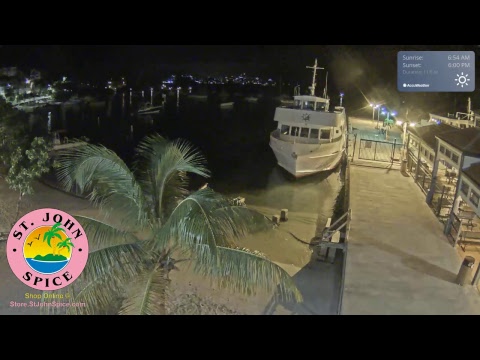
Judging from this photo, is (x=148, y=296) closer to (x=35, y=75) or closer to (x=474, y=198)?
(x=474, y=198)

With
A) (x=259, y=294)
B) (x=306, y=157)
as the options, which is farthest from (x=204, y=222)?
(x=306, y=157)

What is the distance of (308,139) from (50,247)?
64.8ft

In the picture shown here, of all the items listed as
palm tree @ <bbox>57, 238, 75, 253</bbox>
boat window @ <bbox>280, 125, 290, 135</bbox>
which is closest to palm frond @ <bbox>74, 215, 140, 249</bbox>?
palm tree @ <bbox>57, 238, 75, 253</bbox>

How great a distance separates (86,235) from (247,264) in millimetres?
2334

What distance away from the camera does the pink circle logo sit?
18.4 feet

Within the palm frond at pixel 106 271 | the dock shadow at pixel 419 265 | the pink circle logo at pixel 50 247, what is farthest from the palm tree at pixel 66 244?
the dock shadow at pixel 419 265

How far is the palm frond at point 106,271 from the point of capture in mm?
5203

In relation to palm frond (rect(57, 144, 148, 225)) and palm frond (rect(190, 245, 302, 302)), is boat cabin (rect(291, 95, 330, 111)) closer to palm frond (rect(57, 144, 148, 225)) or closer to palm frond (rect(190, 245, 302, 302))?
palm frond (rect(57, 144, 148, 225))

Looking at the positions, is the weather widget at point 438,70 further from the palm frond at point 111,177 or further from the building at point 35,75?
the building at point 35,75

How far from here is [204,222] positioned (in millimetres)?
4711

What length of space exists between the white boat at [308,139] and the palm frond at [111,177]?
57.9 feet

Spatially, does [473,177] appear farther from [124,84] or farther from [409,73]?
[124,84]

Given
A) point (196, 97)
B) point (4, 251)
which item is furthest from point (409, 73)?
point (196, 97)

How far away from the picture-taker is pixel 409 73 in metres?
9.95
